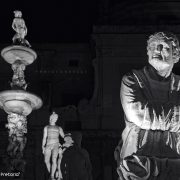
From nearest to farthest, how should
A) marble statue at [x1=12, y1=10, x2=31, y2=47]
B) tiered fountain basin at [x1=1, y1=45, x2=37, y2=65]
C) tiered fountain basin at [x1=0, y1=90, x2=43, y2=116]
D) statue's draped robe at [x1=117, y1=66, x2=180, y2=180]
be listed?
statue's draped robe at [x1=117, y1=66, x2=180, y2=180], tiered fountain basin at [x1=0, y1=90, x2=43, y2=116], tiered fountain basin at [x1=1, y1=45, x2=37, y2=65], marble statue at [x1=12, y1=10, x2=31, y2=47]

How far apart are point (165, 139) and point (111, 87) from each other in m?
24.5

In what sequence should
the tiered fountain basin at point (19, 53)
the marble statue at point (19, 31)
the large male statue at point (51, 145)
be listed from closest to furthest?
the tiered fountain basin at point (19, 53) < the marble statue at point (19, 31) < the large male statue at point (51, 145)

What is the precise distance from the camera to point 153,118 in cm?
1184

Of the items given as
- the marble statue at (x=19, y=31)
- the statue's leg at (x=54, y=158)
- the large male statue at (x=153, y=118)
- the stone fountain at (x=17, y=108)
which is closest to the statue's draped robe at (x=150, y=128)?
the large male statue at (x=153, y=118)

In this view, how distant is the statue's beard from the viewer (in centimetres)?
1218

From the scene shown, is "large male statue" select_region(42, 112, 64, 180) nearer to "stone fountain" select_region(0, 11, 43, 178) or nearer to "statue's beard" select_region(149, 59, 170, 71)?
"stone fountain" select_region(0, 11, 43, 178)

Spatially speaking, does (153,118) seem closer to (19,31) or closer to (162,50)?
(162,50)

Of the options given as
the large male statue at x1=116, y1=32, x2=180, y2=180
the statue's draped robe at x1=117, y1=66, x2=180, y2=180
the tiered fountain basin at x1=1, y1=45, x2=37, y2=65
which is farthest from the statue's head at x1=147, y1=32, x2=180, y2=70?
A: the tiered fountain basin at x1=1, y1=45, x2=37, y2=65

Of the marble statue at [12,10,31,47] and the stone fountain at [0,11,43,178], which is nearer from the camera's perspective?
the stone fountain at [0,11,43,178]

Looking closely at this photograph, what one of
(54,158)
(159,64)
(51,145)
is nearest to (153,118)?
(159,64)

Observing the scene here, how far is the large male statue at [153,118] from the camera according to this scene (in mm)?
11531

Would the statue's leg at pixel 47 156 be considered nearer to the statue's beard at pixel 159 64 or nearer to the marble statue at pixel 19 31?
the marble statue at pixel 19 31

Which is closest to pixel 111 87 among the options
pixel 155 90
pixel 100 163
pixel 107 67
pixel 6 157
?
pixel 107 67

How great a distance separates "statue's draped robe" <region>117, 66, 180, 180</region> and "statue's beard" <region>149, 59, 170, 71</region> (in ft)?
0.37
